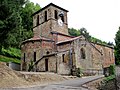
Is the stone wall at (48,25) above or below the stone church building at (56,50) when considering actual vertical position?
above

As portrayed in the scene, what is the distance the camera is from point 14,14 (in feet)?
68.9

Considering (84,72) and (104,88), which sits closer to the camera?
(104,88)

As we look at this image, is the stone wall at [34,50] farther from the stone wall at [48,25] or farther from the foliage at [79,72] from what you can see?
the foliage at [79,72]

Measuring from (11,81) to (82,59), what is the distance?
19.1 m

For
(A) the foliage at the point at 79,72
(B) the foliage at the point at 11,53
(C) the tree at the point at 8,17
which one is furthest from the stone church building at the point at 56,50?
(C) the tree at the point at 8,17

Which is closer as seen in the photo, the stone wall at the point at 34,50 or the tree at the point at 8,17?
the tree at the point at 8,17

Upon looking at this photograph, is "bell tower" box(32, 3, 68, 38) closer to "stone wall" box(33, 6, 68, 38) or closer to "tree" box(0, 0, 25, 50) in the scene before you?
"stone wall" box(33, 6, 68, 38)

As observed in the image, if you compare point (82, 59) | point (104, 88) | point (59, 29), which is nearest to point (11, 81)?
point (104, 88)

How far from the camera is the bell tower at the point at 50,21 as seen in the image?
41438 mm

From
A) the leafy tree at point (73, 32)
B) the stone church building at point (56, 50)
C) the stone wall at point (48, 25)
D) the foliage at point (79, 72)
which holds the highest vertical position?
the leafy tree at point (73, 32)

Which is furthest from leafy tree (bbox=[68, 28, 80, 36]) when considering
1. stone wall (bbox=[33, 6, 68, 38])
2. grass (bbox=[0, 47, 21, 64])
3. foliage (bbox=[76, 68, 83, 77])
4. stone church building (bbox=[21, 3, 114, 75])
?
foliage (bbox=[76, 68, 83, 77])

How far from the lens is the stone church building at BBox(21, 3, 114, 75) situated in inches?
1348

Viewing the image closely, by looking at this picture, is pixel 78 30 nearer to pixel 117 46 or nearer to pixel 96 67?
pixel 117 46

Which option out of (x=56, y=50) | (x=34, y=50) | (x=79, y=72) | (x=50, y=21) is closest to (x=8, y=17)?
(x=79, y=72)
